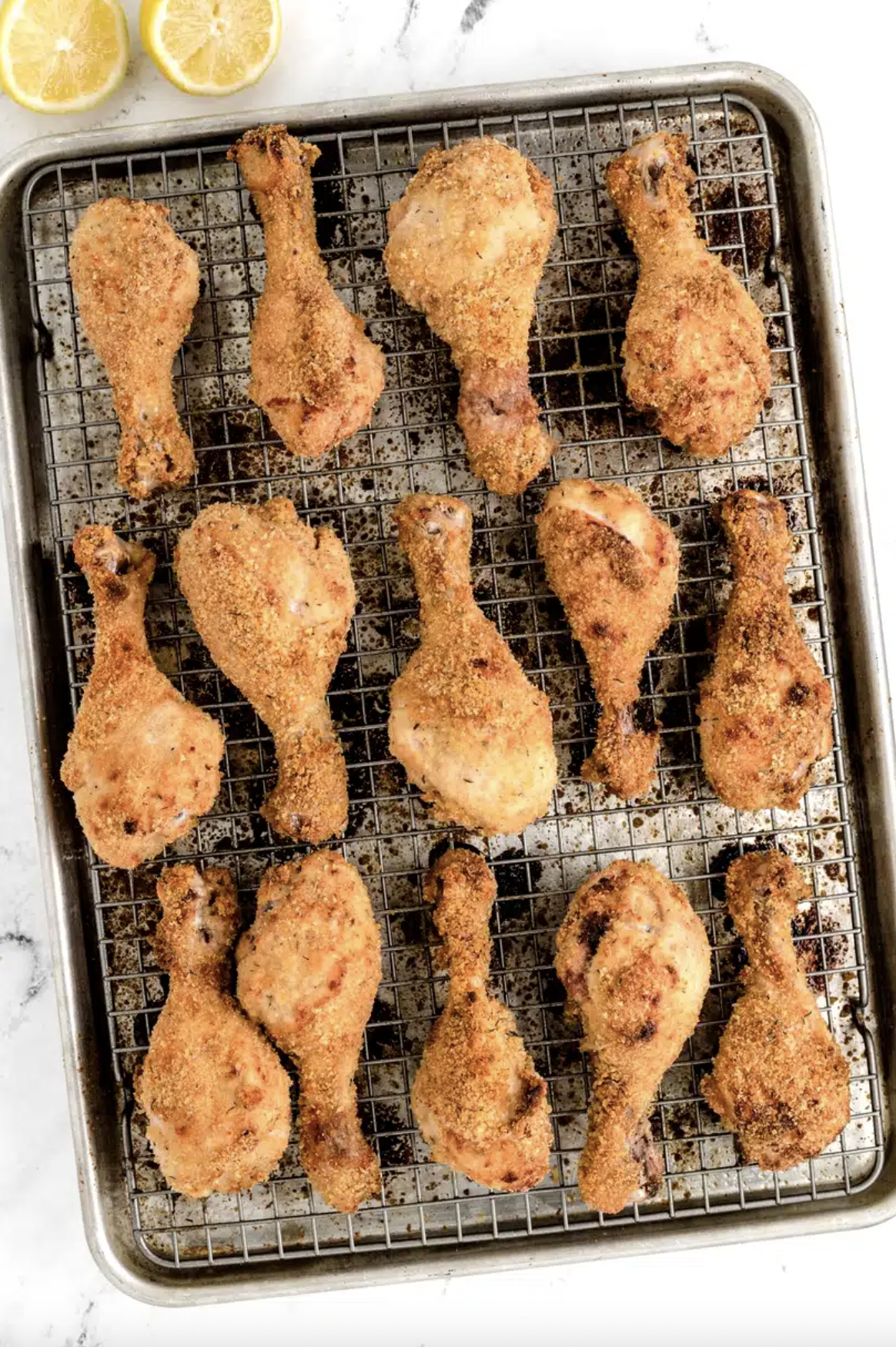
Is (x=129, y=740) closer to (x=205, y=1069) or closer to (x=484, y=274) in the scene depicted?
(x=205, y=1069)

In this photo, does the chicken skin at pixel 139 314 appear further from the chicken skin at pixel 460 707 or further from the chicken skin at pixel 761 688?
the chicken skin at pixel 761 688

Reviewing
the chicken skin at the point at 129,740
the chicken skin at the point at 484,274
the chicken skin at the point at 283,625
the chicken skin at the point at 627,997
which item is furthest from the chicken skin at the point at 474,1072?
the chicken skin at the point at 484,274

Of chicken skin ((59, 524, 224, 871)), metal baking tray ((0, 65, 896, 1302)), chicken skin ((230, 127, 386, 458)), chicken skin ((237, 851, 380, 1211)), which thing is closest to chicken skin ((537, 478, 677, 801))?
metal baking tray ((0, 65, 896, 1302))

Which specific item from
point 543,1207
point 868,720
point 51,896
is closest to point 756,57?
point 868,720

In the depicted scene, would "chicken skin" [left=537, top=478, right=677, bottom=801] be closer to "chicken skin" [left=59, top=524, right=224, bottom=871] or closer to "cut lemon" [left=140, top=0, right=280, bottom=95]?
"chicken skin" [left=59, top=524, right=224, bottom=871]

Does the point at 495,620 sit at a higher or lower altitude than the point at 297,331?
lower

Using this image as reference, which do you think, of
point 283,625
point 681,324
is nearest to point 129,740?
point 283,625
